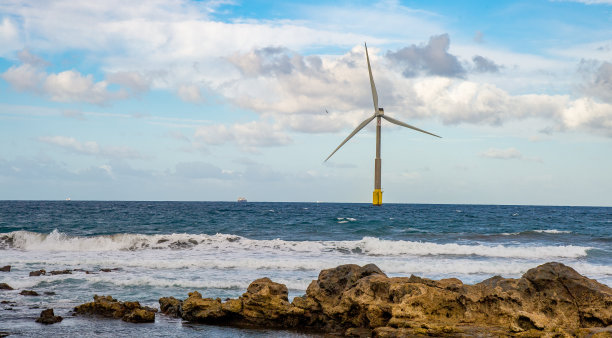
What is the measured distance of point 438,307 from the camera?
13.4 metres

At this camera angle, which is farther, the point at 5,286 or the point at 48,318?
the point at 5,286

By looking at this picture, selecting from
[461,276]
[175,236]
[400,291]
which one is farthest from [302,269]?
[175,236]

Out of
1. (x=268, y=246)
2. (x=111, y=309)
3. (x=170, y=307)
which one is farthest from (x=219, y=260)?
(x=111, y=309)

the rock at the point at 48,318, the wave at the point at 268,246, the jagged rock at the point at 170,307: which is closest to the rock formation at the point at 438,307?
the jagged rock at the point at 170,307

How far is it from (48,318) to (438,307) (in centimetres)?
1016

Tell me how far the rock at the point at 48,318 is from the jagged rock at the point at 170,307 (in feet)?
9.28

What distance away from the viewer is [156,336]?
13742 mm

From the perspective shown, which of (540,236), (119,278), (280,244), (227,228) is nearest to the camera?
(119,278)

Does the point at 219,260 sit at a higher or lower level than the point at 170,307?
higher

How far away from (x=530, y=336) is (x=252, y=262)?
692 inches

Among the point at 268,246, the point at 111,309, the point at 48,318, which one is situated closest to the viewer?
the point at 48,318

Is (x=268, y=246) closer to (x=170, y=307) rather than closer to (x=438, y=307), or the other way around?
(x=170, y=307)

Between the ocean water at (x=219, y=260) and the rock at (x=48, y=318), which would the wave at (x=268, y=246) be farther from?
the rock at (x=48, y=318)

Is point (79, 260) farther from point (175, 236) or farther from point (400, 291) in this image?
point (400, 291)
